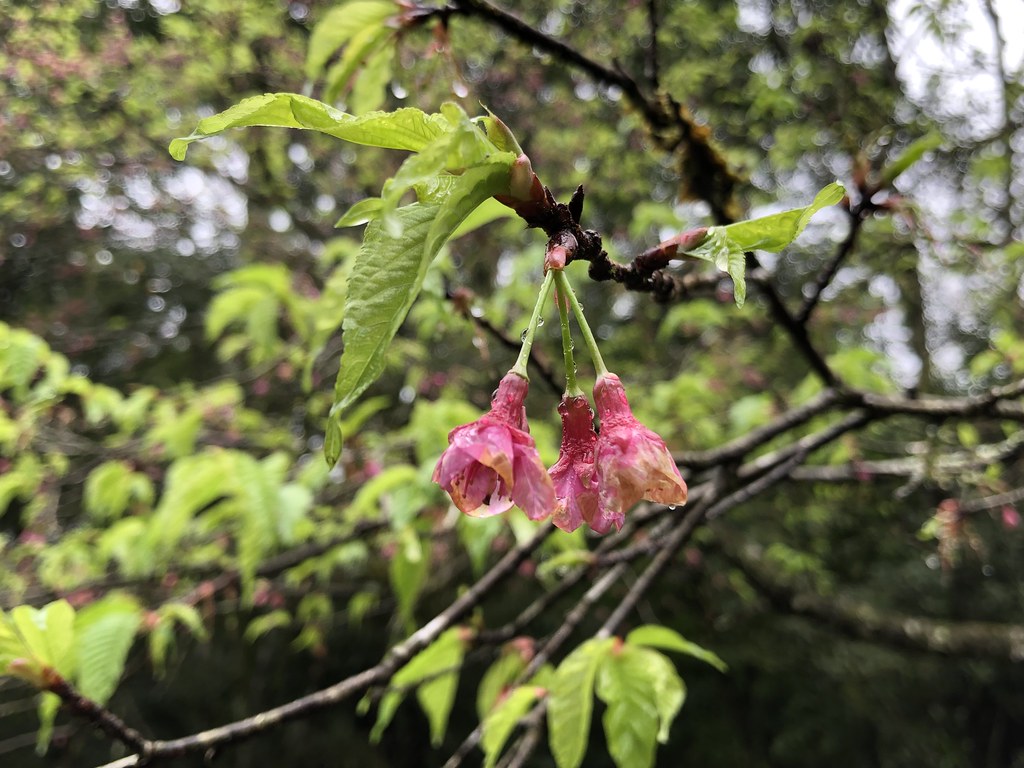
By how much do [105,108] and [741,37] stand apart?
4.81m

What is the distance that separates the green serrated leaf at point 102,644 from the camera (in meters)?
1.27

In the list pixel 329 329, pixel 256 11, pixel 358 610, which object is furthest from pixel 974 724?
pixel 256 11

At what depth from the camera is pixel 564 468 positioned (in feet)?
1.76

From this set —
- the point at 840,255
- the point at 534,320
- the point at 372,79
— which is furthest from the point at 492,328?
the point at 840,255

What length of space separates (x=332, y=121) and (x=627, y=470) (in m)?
0.33

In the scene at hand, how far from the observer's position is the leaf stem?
0.45 m

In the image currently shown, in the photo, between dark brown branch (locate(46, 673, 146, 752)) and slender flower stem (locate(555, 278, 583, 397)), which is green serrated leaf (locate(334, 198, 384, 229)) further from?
dark brown branch (locate(46, 673, 146, 752))

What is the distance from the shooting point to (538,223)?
48 cm

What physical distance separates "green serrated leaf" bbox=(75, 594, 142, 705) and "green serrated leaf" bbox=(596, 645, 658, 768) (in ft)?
3.38

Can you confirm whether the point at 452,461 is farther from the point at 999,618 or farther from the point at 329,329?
the point at 999,618

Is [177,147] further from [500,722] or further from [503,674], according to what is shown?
[503,674]

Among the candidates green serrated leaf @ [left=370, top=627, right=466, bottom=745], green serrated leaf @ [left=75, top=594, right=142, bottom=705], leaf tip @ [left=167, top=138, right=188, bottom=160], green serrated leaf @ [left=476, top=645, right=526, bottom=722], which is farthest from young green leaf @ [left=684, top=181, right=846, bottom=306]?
green serrated leaf @ [left=75, top=594, right=142, bottom=705]

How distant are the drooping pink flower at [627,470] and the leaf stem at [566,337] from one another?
0.03 m

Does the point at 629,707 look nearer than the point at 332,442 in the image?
No
